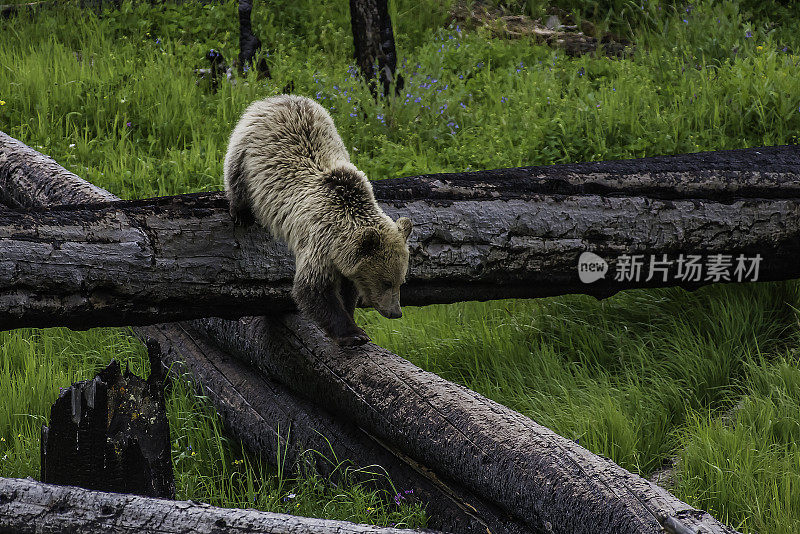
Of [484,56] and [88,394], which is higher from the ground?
[484,56]

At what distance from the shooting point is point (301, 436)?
4.27 m

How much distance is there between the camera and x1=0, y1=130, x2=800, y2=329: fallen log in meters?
3.62

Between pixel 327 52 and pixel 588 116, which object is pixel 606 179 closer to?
pixel 588 116

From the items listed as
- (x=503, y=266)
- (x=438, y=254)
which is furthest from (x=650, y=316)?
(x=438, y=254)

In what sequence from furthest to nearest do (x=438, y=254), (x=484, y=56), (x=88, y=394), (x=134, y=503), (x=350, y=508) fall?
1. (x=484, y=56)
2. (x=438, y=254)
3. (x=350, y=508)
4. (x=88, y=394)
5. (x=134, y=503)

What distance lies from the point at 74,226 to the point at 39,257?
0.72 ft

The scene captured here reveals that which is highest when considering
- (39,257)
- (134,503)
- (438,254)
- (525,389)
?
(39,257)

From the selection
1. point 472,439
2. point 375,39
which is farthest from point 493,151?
point 472,439

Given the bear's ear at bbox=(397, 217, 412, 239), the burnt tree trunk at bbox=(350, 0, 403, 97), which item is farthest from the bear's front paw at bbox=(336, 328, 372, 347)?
the burnt tree trunk at bbox=(350, 0, 403, 97)

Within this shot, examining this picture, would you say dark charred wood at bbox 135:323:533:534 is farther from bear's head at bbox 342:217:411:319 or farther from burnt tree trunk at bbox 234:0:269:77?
burnt tree trunk at bbox 234:0:269:77

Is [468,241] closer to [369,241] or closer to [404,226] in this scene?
[404,226]

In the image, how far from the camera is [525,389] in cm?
482

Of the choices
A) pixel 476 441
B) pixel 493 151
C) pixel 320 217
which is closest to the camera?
pixel 476 441

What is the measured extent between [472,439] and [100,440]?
1.62 metres
